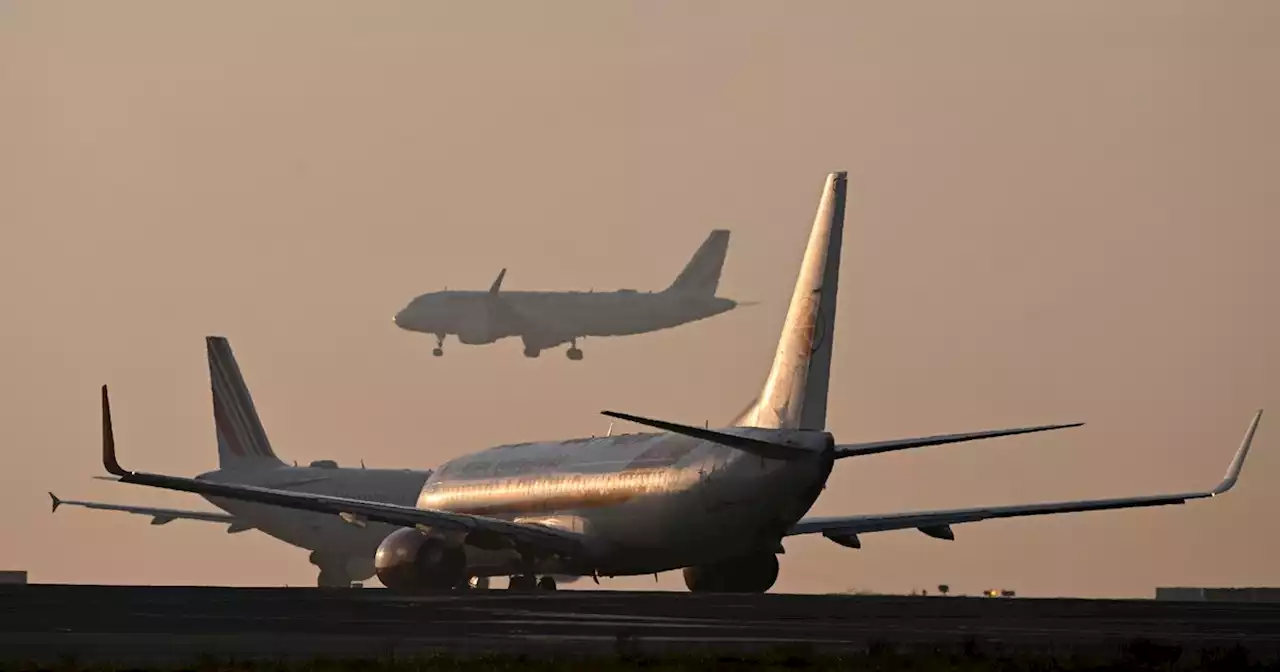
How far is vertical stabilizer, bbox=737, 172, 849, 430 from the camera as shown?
51.7 metres

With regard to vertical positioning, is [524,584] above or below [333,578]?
below

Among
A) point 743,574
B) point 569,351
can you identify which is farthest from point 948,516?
point 569,351

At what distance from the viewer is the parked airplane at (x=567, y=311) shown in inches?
6594

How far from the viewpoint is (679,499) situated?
2179 inches

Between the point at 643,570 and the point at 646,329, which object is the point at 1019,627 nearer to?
the point at 643,570

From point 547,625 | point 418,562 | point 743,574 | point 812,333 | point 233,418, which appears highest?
point 233,418

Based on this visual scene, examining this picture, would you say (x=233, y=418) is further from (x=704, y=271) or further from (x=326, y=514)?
(x=704, y=271)

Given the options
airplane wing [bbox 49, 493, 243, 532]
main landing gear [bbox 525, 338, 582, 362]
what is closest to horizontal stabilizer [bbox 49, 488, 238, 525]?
airplane wing [bbox 49, 493, 243, 532]

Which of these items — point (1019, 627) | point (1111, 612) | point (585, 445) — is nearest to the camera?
Result: point (1019, 627)

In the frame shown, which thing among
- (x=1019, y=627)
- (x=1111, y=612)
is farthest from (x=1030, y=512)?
(x=1019, y=627)

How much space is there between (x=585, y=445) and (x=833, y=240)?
12938mm

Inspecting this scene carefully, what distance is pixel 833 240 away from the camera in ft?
172

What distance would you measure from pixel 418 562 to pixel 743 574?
8393 millimetres

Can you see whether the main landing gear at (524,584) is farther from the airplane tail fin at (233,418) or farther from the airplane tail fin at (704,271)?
the airplane tail fin at (704,271)
